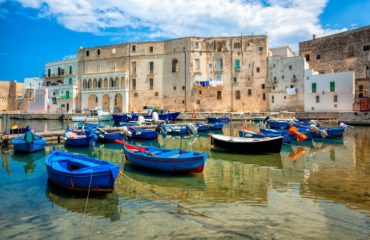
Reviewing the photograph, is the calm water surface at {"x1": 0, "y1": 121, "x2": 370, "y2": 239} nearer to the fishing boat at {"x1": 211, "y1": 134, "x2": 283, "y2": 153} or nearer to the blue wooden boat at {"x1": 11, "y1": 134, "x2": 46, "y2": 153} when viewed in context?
the fishing boat at {"x1": 211, "y1": 134, "x2": 283, "y2": 153}

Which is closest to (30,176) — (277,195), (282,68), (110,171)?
(110,171)

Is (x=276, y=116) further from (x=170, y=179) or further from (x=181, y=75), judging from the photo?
(x=170, y=179)

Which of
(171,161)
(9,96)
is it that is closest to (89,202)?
(171,161)

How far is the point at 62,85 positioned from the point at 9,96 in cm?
1483

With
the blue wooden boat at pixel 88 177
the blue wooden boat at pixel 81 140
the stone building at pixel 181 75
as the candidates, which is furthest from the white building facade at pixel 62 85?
the blue wooden boat at pixel 88 177

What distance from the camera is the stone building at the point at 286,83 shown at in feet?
129

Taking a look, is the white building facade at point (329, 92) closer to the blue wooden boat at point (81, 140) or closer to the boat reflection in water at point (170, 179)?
the blue wooden boat at point (81, 140)

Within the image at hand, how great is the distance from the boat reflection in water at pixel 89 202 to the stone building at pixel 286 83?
3538 cm

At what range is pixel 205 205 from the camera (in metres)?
7.90

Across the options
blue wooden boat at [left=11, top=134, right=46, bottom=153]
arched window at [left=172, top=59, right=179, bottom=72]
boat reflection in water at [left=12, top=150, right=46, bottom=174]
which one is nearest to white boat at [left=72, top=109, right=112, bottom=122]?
arched window at [left=172, top=59, right=179, bottom=72]

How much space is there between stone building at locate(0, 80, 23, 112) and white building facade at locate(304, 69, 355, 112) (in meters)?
49.4

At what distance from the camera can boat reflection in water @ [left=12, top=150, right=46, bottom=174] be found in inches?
505

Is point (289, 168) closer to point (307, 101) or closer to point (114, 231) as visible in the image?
point (114, 231)

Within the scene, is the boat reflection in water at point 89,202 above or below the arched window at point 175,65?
below
